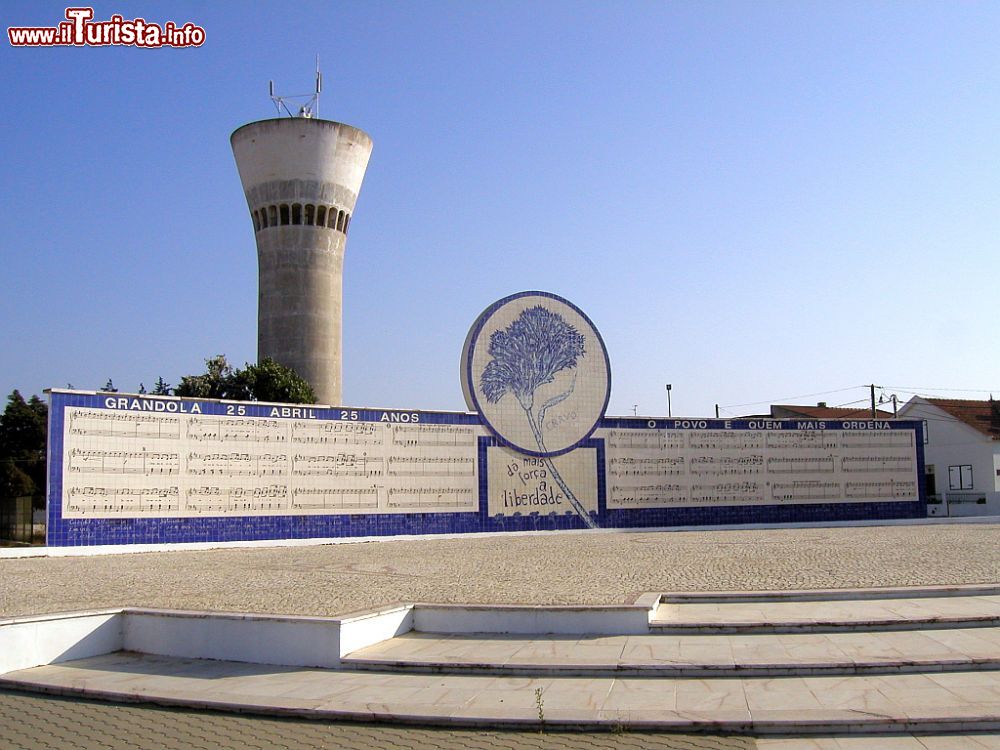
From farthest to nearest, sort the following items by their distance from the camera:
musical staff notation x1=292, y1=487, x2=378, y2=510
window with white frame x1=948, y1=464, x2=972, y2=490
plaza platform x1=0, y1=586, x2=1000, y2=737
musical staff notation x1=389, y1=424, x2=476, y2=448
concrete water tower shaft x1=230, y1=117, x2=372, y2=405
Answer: window with white frame x1=948, y1=464, x2=972, y2=490 < concrete water tower shaft x1=230, y1=117, x2=372, y2=405 < musical staff notation x1=389, y1=424, x2=476, y2=448 < musical staff notation x1=292, y1=487, x2=378, y2=510 < plaza platform x1=0, y1=586, x2=1000, y2=737

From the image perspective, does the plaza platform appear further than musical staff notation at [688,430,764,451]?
No

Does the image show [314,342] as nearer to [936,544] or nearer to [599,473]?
[599,473]

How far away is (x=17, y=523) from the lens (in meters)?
25.5

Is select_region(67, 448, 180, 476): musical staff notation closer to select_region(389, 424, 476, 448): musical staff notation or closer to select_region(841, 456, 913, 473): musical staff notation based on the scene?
select_region(389, 424, 476, 448): musical staff notation

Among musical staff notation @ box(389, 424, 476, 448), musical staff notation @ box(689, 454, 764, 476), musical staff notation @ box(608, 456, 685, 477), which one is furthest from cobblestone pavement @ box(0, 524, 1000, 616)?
musical staff notation @ box(689, 454, 764, 476)

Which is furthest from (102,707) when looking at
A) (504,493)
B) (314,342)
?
(314,342)

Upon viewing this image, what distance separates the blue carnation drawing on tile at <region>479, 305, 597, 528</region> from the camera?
2541 cm

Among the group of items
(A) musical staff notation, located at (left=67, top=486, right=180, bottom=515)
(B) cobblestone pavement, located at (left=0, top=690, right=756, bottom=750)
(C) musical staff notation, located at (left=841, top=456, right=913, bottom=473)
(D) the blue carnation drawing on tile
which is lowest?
(B) cobblestone pavement, located at (left=0, top=690, right=756, bottom=750)

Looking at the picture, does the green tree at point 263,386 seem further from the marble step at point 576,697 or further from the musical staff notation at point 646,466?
the marble step at point 576,697

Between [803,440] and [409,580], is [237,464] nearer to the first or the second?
[409,580]

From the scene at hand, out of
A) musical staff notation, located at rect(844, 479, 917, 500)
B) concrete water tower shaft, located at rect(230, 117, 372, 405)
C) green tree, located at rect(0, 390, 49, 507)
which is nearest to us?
musical staff notation, located at rect(844, 479, 917, 500)

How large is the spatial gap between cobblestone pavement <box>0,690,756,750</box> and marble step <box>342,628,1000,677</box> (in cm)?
136

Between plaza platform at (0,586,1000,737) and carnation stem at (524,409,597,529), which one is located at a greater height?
carnation stem at (524,409,597,529)

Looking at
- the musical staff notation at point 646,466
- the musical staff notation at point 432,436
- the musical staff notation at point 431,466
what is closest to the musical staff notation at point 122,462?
the musical staff notation at point 431,466
